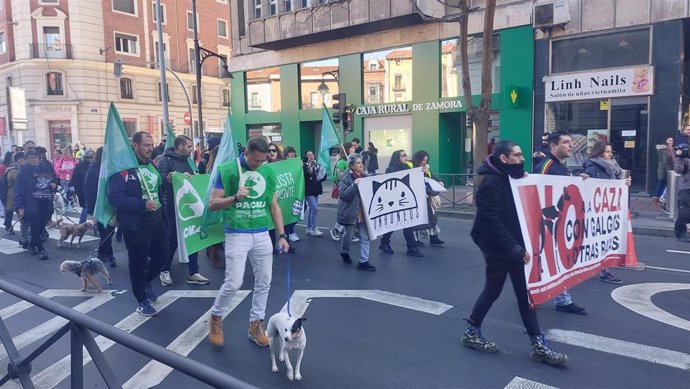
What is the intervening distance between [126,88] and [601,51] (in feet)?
117

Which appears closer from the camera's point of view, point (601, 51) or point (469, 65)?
point (601, 51)

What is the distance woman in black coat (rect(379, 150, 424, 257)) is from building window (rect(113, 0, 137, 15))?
38.9 m

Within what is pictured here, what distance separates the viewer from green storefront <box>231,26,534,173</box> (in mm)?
18234

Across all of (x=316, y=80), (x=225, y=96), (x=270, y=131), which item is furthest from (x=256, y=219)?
(x=225, y=96)

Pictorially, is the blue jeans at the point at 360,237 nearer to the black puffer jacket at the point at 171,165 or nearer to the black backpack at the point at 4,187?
the black puffer jacket at the point at 171,165

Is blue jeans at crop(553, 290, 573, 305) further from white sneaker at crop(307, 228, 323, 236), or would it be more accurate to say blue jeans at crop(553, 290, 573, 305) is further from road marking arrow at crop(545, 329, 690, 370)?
white sneaker at crop(307, 228, 323, 236)

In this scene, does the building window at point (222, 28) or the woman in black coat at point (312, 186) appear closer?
the woman in black coat at point (312, 186)

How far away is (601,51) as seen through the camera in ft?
54.3

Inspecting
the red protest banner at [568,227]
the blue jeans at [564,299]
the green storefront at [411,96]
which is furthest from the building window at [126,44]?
the blue jeans at [564,299]

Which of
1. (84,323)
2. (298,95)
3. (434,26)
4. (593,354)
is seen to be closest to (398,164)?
(593,354)

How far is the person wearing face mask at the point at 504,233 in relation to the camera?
445 cm

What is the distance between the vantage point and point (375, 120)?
22250 millimetres

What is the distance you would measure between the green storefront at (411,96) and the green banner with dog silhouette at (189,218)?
1324cm

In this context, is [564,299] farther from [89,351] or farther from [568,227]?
[89,351]
